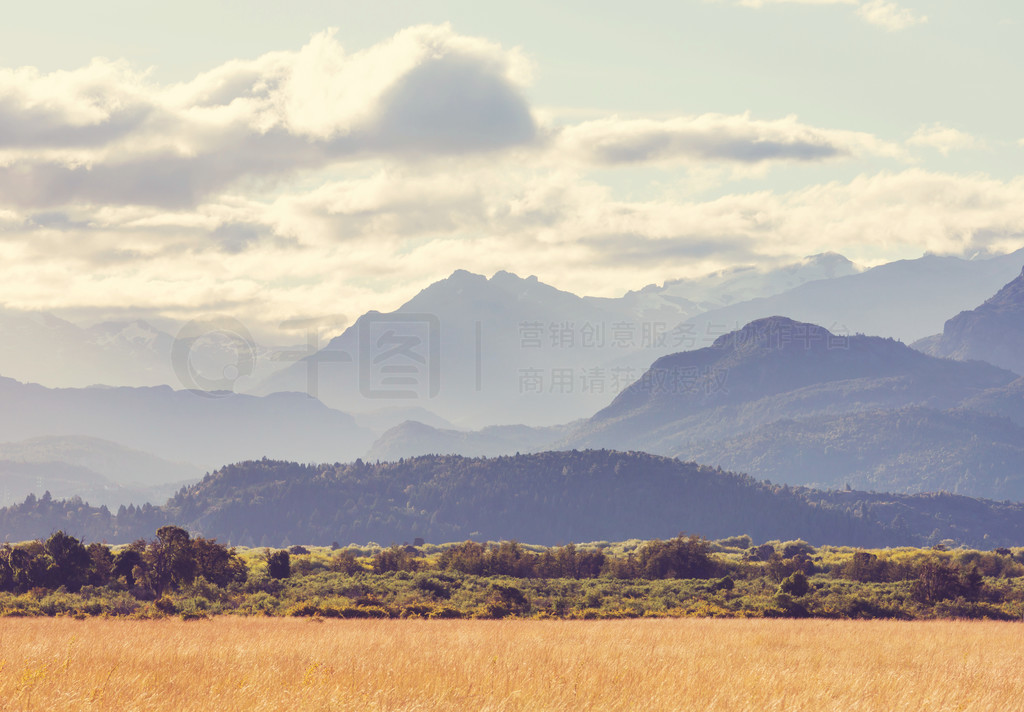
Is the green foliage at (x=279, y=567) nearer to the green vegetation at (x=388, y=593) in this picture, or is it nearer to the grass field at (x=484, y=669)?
the green vegetation at (x=388, y=593)

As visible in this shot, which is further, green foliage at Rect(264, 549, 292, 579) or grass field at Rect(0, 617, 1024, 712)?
green foliage at Rect(264, 549, 292, 579)

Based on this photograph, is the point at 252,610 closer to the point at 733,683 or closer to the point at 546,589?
the point at 546,589

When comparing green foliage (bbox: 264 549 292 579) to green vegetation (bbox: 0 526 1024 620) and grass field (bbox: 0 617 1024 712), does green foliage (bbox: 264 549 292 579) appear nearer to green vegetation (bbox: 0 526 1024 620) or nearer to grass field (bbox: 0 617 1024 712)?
green vegetation (bbox: 0 526 1024 620)

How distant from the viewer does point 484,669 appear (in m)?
24.3

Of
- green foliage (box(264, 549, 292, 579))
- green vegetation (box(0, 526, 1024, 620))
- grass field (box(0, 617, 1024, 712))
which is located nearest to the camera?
grass field (box(0, 617, 1024, 712))

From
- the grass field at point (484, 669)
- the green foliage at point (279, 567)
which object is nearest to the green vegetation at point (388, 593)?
the green foliage at point (279, 567)

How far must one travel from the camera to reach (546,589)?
72625 mm

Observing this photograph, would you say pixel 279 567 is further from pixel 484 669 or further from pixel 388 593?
pixel 484 669

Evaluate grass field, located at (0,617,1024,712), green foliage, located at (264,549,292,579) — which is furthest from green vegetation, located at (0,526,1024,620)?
grass field, located at (0,617,1024,712)

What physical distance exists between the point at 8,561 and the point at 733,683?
203 feet

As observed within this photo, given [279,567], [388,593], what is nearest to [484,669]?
[388,593]

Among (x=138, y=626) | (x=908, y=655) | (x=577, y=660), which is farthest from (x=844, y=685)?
(x=138, y=626)

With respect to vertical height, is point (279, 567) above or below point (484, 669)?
below

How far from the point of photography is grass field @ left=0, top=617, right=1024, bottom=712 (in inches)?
757
